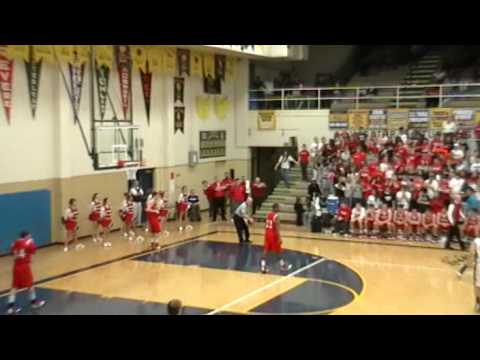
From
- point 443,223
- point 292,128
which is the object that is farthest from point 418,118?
point 443,223

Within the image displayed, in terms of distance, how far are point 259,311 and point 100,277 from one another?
4.92 m

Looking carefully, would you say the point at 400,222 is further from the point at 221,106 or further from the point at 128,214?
the point at 221,106

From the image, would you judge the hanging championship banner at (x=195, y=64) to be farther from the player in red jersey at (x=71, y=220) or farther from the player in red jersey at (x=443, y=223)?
the player in red jersey at (x=443, y=223)

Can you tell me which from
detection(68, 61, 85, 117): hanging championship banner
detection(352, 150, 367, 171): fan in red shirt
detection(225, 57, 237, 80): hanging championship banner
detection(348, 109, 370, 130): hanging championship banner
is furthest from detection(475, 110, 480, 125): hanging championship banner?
detection(68, 61, 85, 117): hanging championship banner

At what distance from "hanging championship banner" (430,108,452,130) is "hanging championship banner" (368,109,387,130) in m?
1.95

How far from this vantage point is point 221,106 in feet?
97.9

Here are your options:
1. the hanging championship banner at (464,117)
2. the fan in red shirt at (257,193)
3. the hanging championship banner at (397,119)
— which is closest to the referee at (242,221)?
the fan in red shirt at (257,193)

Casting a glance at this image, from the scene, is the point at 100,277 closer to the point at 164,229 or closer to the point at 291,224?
the point at 164,229

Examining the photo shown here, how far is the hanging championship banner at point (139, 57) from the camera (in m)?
23.6

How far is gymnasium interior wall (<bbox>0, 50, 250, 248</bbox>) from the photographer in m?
19.4

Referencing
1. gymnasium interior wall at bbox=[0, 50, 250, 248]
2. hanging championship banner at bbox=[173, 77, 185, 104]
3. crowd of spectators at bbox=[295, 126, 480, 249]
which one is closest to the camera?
gymnasium interior wall at bbox=[0, 50, 250, 248]

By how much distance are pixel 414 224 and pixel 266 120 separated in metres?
10.6

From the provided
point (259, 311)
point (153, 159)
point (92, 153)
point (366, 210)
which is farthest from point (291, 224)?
A: point (259, 311)

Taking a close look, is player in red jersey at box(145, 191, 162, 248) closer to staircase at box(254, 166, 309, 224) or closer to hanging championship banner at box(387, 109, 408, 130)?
staircase at box(254, 166, 309, 224)
